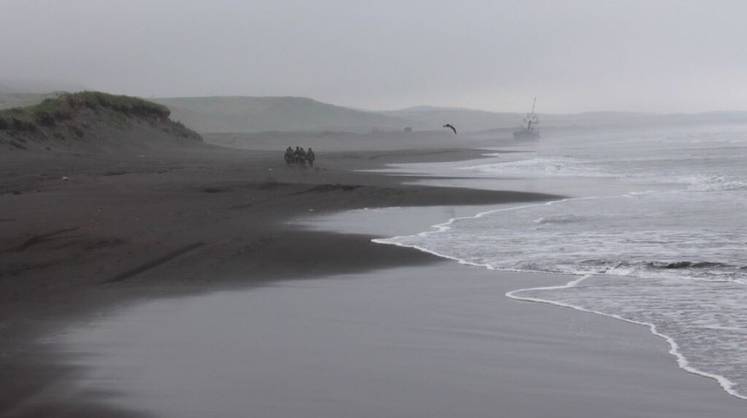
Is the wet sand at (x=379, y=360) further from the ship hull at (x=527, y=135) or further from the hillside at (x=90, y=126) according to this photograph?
the ship hull at (x=527, y=135)

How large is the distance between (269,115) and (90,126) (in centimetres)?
11151

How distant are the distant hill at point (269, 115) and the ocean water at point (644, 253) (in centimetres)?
9617

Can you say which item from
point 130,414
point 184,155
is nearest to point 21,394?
point 130,414

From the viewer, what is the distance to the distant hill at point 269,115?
126 metres

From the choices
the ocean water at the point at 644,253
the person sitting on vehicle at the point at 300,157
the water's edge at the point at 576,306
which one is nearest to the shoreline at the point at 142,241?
the water's edge at the point at 576,306

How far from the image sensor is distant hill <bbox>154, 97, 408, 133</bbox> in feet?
415

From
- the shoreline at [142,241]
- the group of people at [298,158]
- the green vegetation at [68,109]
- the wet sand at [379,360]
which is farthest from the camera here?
the group of people at [298,158]

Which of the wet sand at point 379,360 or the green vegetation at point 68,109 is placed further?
the green vegetation at point 68,109

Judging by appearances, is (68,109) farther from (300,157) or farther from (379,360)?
(379,360)

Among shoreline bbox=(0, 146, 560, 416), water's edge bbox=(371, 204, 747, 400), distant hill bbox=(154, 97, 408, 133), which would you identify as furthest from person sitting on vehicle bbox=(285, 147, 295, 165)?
distant hill bbox=(154, 97, 408, 133)

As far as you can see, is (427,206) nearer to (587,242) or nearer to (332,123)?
(587,242)

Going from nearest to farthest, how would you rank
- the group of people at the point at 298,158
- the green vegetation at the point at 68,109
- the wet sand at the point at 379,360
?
the wet sand at the point at 379,360 → the green vegetation at the point at 68,109 → the group of people at the point at 298,158

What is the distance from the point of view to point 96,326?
8.03 m

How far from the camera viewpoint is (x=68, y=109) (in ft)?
115
